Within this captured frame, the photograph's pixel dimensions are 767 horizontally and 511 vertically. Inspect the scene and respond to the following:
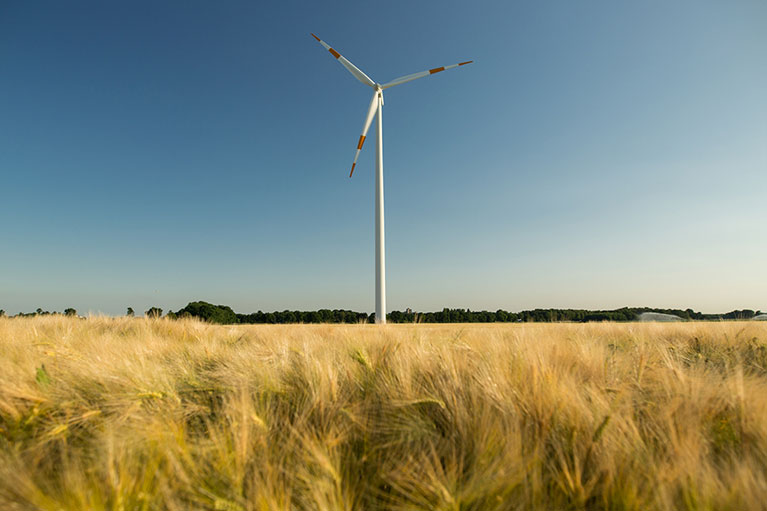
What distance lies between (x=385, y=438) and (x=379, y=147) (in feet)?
72.4

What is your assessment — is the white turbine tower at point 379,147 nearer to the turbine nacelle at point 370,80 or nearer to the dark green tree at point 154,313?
the turbine nacelle at point 370,80

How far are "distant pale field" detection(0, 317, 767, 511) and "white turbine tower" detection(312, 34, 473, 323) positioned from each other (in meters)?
18.3

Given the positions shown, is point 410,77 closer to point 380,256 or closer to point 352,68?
point 352,68

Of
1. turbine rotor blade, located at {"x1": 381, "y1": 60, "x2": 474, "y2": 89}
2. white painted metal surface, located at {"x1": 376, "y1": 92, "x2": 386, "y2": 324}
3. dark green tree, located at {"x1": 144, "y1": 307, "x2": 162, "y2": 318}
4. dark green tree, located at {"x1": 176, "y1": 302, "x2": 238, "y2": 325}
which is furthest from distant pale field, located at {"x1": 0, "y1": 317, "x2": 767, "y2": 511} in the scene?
turbine rotor blade, located at {"x1": 381, "y1": 60, "x2": 474, "y2": 89}

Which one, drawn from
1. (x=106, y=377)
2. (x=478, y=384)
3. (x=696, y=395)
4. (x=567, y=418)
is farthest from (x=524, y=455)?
(x=106, y=377)

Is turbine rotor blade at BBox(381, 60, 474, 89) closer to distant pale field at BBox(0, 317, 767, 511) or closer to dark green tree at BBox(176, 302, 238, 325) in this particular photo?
dark green tree at BBox(176, 302, 238, 325)

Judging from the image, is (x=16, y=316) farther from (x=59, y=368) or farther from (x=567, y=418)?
(x=567, y=418)

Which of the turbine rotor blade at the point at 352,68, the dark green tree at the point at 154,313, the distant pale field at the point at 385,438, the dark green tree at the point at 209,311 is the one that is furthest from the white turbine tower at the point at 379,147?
the distant pale field at the point at 385,438

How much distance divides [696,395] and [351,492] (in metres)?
2.51

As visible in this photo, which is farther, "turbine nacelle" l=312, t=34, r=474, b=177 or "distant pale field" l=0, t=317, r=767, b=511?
"turbine nacelle" l=312, t=34, r=474, b=177

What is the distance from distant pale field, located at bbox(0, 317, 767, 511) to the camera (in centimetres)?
168

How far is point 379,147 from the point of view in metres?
22.6

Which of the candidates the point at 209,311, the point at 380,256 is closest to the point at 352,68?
the point at 380,256

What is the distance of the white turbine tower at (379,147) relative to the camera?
71.6 feet
